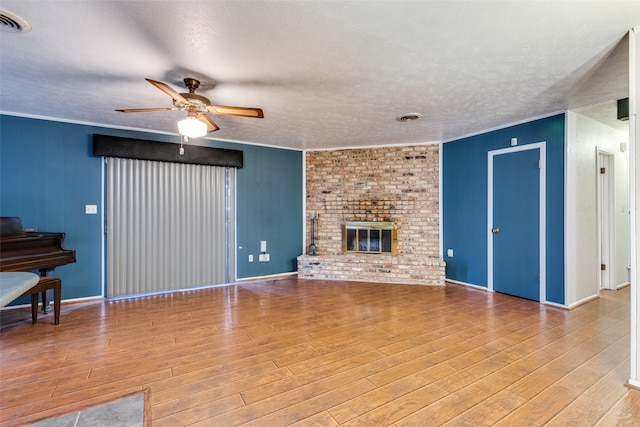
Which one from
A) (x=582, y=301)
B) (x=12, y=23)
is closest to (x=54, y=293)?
(x=12, y=23)

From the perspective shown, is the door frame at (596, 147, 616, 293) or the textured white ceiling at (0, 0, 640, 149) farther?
the door frame at (596, 147, 616, 293)

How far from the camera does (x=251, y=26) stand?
1858 millimetres

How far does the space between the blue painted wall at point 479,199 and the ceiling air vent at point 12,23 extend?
4.95m

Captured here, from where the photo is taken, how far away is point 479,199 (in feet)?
14.8

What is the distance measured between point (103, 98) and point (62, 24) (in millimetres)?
1378


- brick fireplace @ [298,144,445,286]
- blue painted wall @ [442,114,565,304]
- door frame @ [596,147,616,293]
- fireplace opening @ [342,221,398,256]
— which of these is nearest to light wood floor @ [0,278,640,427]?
blue painted wall @ [442,114,565,304]

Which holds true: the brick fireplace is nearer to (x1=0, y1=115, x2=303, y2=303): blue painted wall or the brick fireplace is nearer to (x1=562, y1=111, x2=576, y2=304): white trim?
(x1=562, y1=111, x2=576, y2=304): white trim

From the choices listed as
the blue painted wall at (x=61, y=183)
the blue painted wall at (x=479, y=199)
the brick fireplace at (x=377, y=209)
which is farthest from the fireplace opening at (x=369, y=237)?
the blue painted wall at (x=61, y=183)

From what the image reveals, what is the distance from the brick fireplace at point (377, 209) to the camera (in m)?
4.98

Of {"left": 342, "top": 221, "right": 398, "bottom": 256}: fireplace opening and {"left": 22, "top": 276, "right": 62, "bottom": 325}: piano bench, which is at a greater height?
{"left": 342, "top": 221, "right": 398, "bottom": 256}: fireplace opening

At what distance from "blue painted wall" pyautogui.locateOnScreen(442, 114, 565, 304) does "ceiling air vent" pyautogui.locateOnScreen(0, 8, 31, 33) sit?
4.95 m

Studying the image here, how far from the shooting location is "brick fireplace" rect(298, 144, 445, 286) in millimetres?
4980

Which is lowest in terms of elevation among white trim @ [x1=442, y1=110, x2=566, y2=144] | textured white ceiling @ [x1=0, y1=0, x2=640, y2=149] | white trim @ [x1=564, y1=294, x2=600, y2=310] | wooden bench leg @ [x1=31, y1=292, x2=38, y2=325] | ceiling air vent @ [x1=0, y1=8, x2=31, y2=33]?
white trim @ [x1=564, y1=294, x2=600, y2=310]

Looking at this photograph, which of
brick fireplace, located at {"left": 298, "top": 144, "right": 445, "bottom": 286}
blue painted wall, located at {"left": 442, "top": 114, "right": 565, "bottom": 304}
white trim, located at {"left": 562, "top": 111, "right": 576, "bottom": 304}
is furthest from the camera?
brick fireplace, located at {"left": 298, "top": 144, "right": 445, "bottom": 286}
